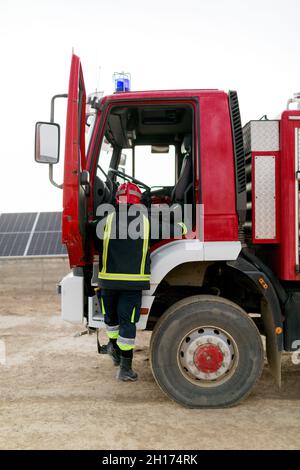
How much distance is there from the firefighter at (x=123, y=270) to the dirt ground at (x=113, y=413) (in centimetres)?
62

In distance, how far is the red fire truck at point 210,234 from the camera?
3.67 meters

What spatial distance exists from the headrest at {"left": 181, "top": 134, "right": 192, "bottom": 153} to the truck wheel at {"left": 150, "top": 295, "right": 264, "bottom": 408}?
60.9 inches

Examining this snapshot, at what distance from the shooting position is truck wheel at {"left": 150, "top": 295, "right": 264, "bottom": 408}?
145 inches

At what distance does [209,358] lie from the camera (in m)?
3.66

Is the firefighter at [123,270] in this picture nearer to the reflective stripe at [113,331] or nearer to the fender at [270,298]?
the reflective stripe at [113,331]

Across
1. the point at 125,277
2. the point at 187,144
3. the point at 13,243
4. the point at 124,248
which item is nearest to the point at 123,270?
the point at 125,277

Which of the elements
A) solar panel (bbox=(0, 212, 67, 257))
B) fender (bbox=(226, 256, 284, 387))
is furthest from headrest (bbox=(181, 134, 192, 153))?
solar panel (bbox=(0, 212, 67, 257))

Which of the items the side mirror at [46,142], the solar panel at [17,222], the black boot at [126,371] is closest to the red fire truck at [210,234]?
the side mirror at [46,142]

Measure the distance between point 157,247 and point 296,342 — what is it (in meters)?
1.53

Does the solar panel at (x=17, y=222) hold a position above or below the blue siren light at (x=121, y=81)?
below

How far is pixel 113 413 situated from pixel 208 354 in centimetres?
94

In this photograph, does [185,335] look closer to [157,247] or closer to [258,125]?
[157,247]

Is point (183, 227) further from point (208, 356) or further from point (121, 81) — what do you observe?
point (121, 81)

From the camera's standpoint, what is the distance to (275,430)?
3.20m
